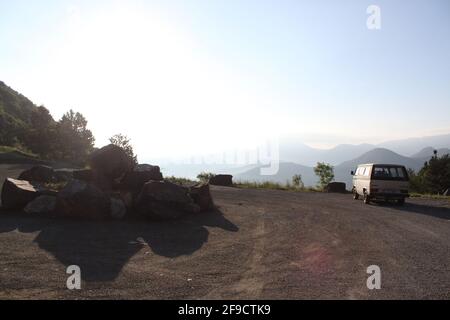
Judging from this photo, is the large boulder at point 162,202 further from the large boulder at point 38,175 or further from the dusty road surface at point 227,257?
the large boulder at point 38,175

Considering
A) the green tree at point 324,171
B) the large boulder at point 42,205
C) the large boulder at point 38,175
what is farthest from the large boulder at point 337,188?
the green tree at point 324,171

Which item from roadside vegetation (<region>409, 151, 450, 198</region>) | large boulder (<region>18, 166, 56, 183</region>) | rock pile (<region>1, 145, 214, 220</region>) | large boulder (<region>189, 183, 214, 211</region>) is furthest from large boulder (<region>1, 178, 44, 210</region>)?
roadside vegetation (<region>409, 151, 450, 198</region>)

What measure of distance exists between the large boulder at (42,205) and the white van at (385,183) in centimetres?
1589

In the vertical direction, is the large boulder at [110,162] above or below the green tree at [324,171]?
below

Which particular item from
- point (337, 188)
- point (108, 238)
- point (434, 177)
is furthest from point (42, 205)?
point (434, 177)

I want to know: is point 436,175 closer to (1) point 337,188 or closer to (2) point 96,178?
(1) point 337,188

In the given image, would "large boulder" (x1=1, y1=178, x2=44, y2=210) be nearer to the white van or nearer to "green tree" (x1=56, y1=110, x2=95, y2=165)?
the white van

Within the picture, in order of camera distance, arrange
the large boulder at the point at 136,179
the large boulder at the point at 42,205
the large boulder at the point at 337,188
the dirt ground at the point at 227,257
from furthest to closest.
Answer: the large boulder at the point at 337,188 → the large boulder at the point at 136,179 → the large boulder at the point at 42,205 → the dirt ground at the point at 227,257

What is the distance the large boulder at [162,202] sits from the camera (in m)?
14.9

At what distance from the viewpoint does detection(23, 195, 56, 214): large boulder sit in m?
14.8

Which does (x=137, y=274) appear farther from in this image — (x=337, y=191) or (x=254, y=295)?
(x=337, y=191)

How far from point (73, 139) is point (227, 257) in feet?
173

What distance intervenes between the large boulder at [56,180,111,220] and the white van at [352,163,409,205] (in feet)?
47.2
